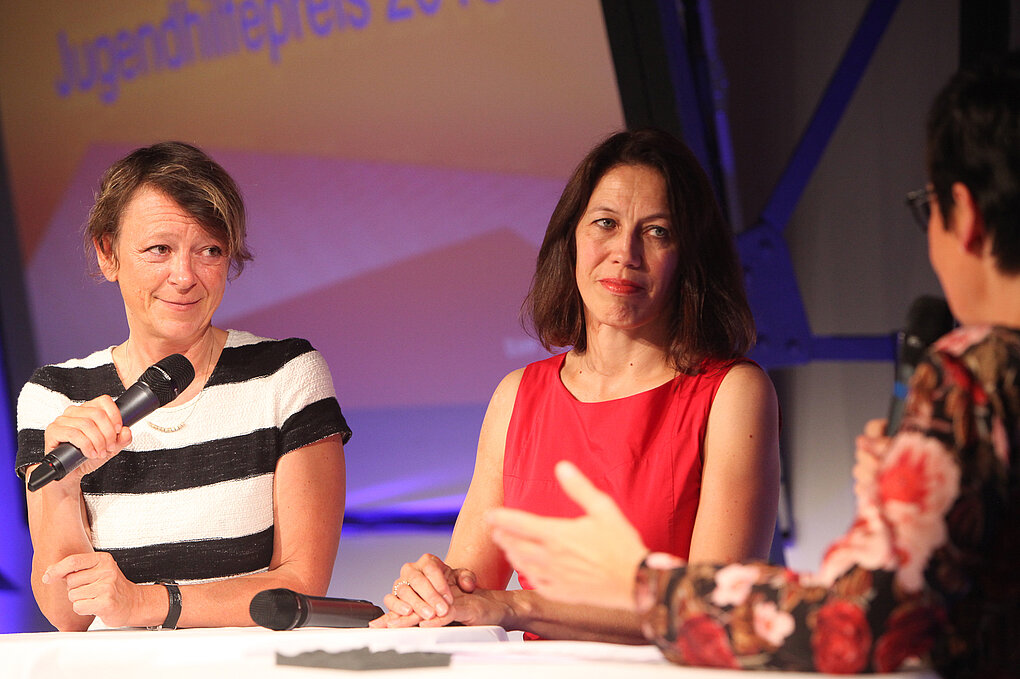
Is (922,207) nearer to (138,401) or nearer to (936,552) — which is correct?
(936,552)

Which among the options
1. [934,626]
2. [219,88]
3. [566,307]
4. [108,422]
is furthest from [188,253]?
[219,88]

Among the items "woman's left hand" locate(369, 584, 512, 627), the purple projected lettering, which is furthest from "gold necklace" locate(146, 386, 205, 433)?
the purple projected lettering

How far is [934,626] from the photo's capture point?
2.64ft

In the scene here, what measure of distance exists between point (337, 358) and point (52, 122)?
153 cm

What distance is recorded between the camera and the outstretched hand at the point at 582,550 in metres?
0.91

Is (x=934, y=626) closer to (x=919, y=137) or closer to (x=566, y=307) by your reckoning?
(x=566, y=307)

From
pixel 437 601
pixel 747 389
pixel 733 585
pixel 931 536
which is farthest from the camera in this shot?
pixel 747 389

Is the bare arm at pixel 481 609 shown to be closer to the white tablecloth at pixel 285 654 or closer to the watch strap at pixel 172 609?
the white tablecloth at pixel 285 654

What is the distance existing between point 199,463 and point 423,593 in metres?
0.70

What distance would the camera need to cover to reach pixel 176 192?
6.47ft

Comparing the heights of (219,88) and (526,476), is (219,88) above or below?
above

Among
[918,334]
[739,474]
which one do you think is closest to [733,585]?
[918,334]

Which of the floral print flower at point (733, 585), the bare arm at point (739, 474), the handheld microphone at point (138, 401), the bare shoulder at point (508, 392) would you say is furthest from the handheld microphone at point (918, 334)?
the handheld microphone at point (138, 401)

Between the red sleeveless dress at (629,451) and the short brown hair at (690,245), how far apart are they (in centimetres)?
6
